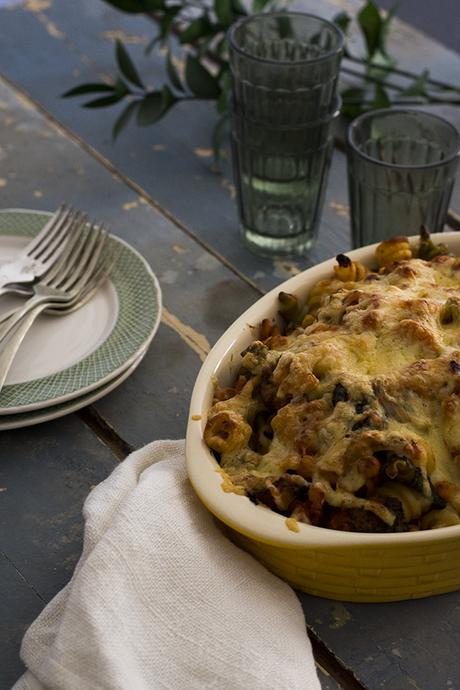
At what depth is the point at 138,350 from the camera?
118 cm

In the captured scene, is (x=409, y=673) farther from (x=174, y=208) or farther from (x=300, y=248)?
(x=174, y=208)

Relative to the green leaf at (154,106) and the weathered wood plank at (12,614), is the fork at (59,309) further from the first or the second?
the green leaf at (154,106)

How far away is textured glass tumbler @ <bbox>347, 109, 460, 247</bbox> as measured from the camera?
130 cm

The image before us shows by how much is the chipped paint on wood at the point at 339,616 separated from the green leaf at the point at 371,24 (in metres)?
0.96

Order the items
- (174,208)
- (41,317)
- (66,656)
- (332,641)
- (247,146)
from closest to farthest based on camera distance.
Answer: (66,656)
(332,641)
(41,317)
(247,146)
(174,208)

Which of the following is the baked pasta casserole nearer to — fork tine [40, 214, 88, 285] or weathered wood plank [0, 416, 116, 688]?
weathered wood plank [0, 416, 116, 688]

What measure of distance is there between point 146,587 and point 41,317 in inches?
19.3

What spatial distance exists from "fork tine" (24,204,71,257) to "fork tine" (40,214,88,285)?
2cm

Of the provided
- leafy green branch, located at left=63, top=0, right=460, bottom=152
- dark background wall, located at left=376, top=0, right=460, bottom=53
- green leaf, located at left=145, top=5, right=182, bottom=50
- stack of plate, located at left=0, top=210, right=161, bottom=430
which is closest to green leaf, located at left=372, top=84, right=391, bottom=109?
leafy green branch, located at left=63, top=0, right=460, bottom=152

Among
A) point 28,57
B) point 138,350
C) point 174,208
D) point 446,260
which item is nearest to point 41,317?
point 138,350

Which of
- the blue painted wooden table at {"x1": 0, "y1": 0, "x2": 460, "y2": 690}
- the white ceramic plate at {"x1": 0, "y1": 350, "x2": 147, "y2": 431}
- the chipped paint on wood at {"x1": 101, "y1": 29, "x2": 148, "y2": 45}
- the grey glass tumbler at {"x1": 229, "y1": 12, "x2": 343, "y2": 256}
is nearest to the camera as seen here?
the blue painted wooden table at {"x1": 0, "y1": 0, "x2": 460, "y2": 690}

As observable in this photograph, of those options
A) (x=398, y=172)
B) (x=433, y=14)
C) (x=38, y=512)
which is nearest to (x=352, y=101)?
(x=398, y=172)

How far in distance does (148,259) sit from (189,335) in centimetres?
18

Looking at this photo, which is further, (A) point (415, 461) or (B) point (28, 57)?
(B) point (28, 57)
